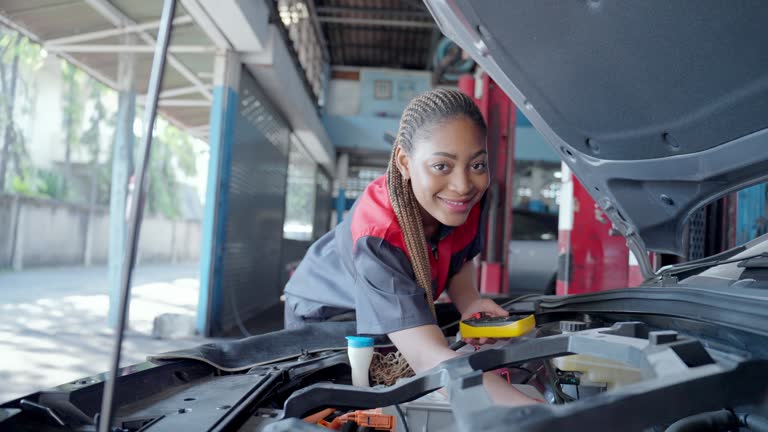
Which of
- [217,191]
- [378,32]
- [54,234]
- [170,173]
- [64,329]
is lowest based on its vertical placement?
[64,329]

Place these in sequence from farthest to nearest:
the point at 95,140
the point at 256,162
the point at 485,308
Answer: the point at 95,140 → the point at 256,162 → the point at 485,308

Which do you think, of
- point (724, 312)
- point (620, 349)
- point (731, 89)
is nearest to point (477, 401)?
point (620, 349)

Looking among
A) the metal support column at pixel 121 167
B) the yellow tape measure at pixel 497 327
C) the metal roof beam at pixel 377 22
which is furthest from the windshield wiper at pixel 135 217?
the metal roof beam at pixel 377 22

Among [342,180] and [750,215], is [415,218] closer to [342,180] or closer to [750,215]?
[750,215]

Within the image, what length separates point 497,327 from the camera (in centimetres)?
108

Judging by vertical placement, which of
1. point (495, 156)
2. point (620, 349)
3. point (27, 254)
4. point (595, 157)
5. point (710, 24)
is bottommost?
A: point (27, 254)

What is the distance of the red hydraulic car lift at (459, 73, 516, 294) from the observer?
4.00m

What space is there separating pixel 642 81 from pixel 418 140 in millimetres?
450

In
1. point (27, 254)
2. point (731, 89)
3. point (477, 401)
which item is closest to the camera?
point (477, 401)

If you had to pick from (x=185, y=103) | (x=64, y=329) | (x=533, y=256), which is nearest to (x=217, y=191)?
(x=64, y=329)

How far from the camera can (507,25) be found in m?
0.99

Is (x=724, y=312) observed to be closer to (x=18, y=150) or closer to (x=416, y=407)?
(x=416, y=407)

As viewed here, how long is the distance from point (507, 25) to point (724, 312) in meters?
0.61

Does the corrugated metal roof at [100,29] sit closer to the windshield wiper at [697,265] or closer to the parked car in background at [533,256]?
the windshield wiper at [697,265]
